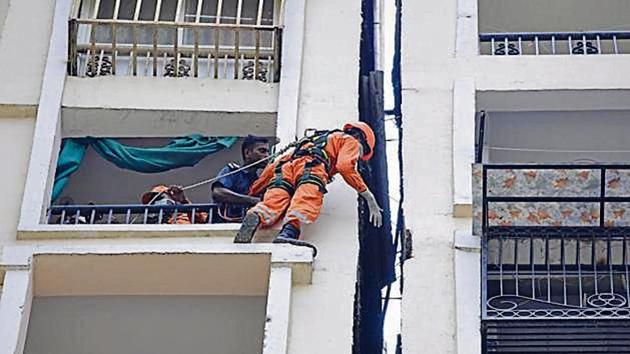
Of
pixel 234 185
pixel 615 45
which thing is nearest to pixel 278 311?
pixel 234 185

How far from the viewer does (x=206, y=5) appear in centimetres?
1570

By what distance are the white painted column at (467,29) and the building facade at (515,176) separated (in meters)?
0.01

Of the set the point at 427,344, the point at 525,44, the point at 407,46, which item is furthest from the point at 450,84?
the point at 427,344

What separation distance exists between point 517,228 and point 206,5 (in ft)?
13.0

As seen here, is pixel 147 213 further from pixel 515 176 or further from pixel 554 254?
pixel 554 254

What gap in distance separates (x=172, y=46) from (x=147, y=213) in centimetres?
179

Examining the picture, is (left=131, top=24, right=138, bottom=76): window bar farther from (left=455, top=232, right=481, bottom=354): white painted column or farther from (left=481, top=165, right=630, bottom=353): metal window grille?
(left=481, top=165, right=630, bottom=353): metal window grille

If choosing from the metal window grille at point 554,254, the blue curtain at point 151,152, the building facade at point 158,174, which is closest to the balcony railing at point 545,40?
the building facade at point 158,174

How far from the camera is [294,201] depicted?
44.6ft

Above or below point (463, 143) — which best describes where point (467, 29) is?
above

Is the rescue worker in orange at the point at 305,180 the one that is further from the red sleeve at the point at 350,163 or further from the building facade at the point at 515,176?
the building facade at the point at 515,176

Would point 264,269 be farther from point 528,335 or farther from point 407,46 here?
point 407,46

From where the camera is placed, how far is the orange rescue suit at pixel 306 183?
13531 millimetres

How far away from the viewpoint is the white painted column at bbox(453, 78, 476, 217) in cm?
1412
